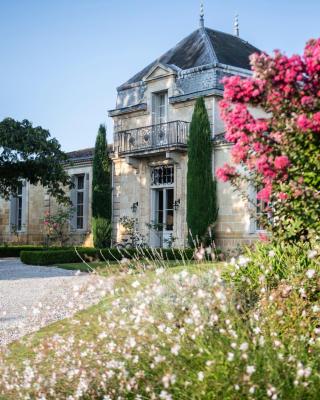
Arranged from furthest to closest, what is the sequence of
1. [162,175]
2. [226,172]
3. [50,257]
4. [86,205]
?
[86,205] < [162,175] < [50,257] < [226,172]

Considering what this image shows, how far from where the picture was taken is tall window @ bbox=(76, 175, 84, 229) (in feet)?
77.5

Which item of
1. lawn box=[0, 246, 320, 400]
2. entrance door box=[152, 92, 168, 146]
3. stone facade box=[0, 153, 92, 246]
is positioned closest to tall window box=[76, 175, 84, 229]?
stone facade box=[0, 153, 92, 246]

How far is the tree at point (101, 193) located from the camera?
70.2ft

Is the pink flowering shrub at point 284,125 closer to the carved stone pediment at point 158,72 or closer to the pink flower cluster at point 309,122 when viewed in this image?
the pink flower cluster at point 309,122

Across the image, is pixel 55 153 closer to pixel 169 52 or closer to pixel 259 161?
pixel 169 52

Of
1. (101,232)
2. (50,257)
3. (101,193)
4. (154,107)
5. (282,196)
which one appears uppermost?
(154,107)

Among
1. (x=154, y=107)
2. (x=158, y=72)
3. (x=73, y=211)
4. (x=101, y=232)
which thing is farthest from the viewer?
(x=73, y=211)

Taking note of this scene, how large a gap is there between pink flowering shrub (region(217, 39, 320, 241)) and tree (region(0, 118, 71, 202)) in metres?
12.9

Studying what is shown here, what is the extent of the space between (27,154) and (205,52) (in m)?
6.74

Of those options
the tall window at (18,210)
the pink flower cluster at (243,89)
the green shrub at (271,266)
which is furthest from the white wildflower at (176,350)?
the tall window at (18,210)

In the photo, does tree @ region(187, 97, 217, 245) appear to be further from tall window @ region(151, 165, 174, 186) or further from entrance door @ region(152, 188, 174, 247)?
entrance door @ region(152, 188, 174, 247)

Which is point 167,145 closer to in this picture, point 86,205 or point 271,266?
point 86,205

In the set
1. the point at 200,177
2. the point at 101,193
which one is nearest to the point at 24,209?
the point at 101,193

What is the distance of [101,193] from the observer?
70.8 feet
